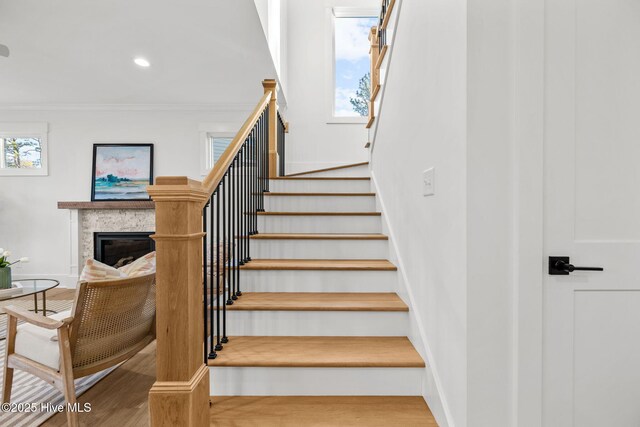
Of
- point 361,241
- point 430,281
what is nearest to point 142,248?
point 361,241

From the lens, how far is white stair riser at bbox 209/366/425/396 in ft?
5.00

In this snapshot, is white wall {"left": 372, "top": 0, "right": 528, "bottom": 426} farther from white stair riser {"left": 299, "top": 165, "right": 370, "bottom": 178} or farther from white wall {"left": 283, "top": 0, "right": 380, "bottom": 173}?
white wall {"left": 283, "top": 0, "right": 380, "bottom": 173}

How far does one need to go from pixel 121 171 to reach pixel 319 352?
15.6 ft

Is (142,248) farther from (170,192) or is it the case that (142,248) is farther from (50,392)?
(170,192)

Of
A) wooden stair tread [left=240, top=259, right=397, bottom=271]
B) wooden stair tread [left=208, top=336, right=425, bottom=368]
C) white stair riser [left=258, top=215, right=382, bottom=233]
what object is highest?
white stair riser [left=258, top=215, right=382, bottom=233]

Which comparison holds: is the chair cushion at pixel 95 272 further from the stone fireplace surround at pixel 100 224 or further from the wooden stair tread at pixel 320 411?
the stone fireplace surround at pixel 100 224

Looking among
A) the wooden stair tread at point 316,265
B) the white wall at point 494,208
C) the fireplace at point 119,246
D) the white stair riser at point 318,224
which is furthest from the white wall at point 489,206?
the fireplace at point 119,246

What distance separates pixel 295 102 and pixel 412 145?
319 cm

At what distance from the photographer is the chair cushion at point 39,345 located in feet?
5.95

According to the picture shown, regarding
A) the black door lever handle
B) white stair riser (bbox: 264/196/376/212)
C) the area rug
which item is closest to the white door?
the black door lever handle

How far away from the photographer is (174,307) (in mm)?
1184

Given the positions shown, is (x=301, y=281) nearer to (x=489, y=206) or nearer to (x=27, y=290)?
(x=489, y=206)

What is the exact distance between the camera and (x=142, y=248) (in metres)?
5.09

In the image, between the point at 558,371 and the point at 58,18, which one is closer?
the point at 558,371
